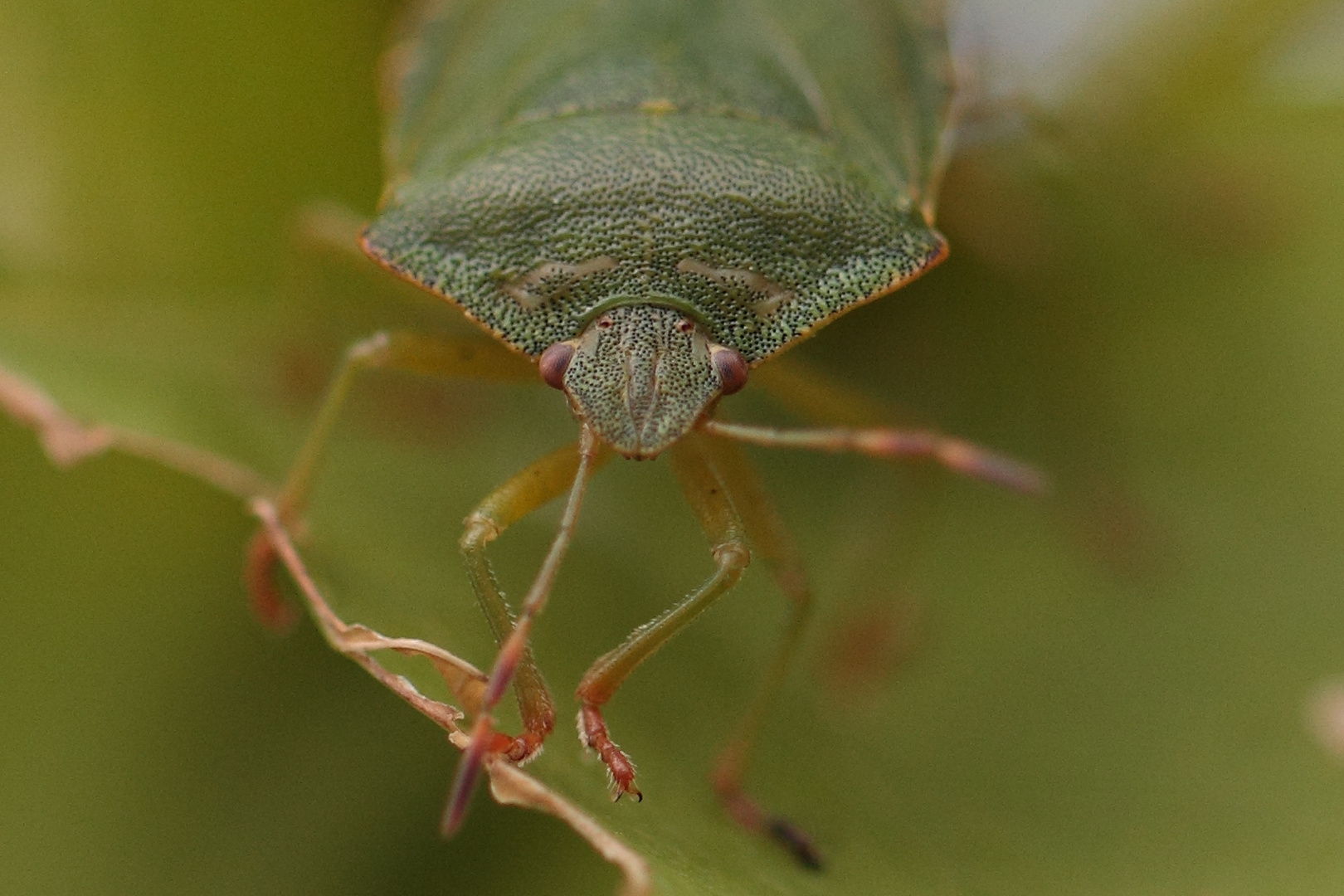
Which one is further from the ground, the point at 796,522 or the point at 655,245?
the point at 655,245

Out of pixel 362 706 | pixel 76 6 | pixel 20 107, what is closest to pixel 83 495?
pixel 362 706

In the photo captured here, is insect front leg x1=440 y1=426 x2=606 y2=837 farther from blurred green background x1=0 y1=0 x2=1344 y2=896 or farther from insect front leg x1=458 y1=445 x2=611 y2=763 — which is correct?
blurred green background x1=0 y1=0 x2=1344 y2=896

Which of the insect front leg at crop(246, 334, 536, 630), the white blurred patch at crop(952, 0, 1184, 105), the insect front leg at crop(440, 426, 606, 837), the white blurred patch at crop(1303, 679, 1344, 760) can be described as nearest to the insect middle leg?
the insect front leg at crop(440, 426, 606, 837)

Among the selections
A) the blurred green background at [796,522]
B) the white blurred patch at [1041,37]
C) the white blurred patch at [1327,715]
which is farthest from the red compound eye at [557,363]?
the white blurred patch at [1041,37]

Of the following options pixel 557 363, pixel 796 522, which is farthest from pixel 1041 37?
pixel 557 363

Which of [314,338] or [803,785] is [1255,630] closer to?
[803,785]

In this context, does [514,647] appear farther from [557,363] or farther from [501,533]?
[557,363]
